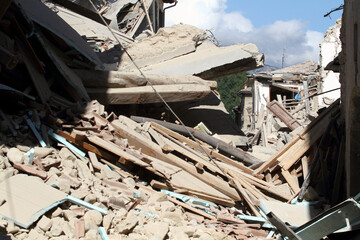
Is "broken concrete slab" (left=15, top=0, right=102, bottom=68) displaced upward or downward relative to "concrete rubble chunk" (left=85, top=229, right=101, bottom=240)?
upward

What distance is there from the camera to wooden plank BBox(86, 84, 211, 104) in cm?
769

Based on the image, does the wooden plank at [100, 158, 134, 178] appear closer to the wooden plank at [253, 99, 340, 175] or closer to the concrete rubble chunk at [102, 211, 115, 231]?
the concrete rubble chunk at [102, 211, 115, 231]

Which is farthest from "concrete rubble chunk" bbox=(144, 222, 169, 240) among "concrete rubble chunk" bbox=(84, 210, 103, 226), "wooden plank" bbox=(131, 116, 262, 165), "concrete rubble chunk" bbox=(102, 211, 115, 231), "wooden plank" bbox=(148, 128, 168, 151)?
"wooden plank" bbox=(131, 116, 262, 165)

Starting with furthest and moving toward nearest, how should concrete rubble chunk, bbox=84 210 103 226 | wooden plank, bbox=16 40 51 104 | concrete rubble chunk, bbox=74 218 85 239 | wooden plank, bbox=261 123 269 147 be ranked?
wooden plank, bbox=261 123 269 147 < wooden plank, bbox=16 40 51 104 < concrete rubble chunk, bbox=84 210 103 226 < concrete rubble chunk, bbox=74 218 85 239

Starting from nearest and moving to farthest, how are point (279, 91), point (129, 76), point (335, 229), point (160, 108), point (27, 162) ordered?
point (335, 229) → point (27, 162) → point (129, 76) → point (160, 108) → point (279, 91)

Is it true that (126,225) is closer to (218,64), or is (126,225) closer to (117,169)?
(117,169)

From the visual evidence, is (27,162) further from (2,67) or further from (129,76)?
(129,76)

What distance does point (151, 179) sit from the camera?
6445 millimetres

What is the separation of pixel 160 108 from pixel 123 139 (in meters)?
2.26

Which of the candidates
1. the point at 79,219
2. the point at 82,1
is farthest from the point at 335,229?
the point at 82,1

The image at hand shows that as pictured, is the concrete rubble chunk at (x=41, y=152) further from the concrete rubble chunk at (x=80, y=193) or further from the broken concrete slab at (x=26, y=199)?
the concrete rubble chunk at (x=80, y=193)

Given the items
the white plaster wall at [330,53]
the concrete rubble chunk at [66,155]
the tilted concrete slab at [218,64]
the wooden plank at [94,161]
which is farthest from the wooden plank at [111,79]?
the white plaster wall at [330,53]

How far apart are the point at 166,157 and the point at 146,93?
1.66m

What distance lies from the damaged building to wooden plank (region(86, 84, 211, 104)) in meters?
0.02
